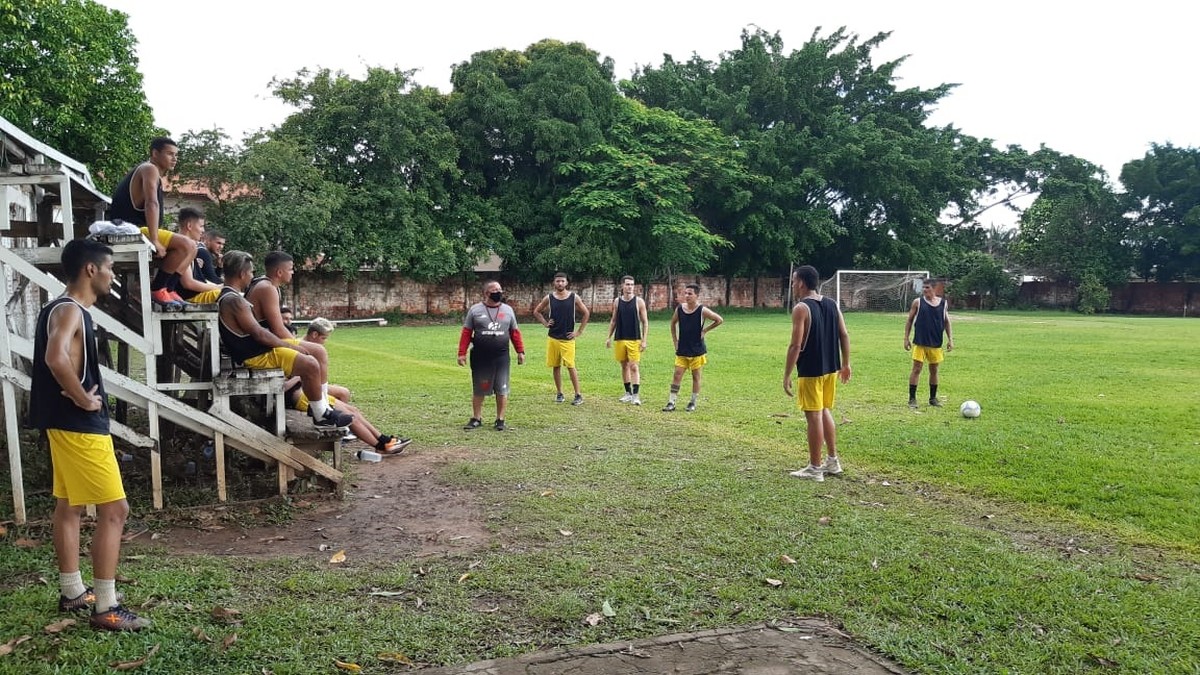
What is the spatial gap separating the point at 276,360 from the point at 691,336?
19.9 ft

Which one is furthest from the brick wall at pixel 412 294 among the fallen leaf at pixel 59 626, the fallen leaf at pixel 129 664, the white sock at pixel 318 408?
the fallen leaf at pixel 129 664

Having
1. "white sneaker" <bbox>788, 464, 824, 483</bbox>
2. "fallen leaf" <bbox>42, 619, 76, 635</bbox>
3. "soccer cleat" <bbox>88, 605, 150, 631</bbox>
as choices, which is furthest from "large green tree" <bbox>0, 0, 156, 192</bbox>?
"white sneaker" <bbox>788, 464, 824, 483</bbox>

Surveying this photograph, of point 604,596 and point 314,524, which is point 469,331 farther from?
point 604,596

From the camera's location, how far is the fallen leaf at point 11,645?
367 cm

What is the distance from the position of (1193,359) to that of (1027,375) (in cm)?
596

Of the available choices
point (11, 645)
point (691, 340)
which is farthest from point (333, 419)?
point (691, 340)

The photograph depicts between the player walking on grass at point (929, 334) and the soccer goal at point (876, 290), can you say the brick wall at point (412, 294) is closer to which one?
the soccer goal at point (876, 290)

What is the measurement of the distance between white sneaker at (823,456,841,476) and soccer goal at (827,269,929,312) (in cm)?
3632

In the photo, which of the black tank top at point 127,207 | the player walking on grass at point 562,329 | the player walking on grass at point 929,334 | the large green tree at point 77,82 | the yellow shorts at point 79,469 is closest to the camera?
the yellow shorts at point 79,469

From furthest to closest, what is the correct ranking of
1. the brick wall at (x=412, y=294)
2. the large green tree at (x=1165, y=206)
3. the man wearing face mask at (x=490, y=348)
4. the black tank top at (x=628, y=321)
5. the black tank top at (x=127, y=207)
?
1. the large green tree at (x=1165, y=206)
2. the brick wall at (x=412, y=294)
3. the black tank top at (x=628, y=321)
4. the man wearing face mask at (x=490, y=348)
5. the black tank top at (x=127, y=207)

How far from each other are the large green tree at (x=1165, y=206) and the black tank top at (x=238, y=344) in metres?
53.4

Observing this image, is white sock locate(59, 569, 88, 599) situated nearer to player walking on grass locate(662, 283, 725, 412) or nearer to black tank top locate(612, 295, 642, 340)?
player walking on grass locate(662, 283, 725, 412)

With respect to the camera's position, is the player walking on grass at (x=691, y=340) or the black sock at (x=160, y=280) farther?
the player walking on grass at (x=691, y=340)

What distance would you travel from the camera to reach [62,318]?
13.0ft
